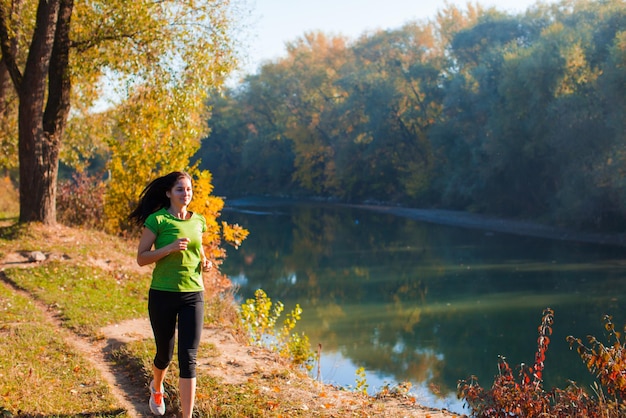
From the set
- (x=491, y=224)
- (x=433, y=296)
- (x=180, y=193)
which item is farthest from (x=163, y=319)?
(x=491, y=224)

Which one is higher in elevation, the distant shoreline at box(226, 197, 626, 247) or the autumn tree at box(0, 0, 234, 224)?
the autumn tree at box(0, 0, 234, 224)

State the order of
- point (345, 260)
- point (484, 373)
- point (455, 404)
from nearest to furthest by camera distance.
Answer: point (455, 404), point (484, 373), point (345, 260)

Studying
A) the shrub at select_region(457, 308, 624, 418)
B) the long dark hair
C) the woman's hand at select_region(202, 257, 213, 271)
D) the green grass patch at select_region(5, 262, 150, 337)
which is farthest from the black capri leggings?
the green grass patch at select_region(5, 262, 150, 337)

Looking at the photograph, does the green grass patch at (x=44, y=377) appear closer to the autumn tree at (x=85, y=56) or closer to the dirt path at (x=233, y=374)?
the dirt path at (x=233, y=374)

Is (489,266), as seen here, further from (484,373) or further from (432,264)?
(484,373)

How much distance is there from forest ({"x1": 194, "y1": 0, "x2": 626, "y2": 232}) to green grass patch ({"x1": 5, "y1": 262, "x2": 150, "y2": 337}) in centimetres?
2107

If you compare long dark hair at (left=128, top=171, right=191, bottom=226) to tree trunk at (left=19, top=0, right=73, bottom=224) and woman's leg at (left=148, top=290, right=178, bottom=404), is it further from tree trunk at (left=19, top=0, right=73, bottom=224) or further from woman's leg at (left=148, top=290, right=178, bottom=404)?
tree trunk at (left=19, top=0, right=73, bottom=224)

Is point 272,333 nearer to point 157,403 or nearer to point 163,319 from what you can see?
point 157,403

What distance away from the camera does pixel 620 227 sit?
30.2 metres

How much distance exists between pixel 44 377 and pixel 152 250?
236 cm

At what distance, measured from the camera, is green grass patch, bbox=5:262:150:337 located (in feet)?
32.2

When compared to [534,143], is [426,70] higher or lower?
higher

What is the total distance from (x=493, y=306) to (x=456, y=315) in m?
1.38

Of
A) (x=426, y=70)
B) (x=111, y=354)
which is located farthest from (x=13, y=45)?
(x=426, y=70)
